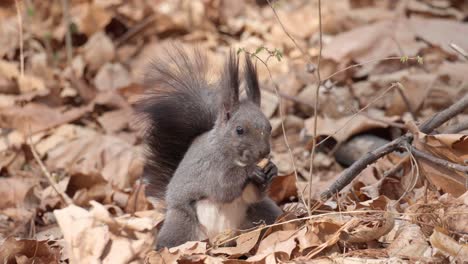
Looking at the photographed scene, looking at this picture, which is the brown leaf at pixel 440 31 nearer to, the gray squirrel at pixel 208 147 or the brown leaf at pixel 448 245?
the gray squirrel at pixel 208 147

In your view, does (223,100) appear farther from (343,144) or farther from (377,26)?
(377,26)

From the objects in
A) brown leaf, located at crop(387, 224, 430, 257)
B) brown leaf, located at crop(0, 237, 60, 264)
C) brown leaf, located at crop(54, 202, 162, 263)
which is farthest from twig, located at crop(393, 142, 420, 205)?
brown leaf, located at crop(0, 237, 60, 264)

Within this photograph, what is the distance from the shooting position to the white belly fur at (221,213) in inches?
127

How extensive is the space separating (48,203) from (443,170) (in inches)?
80.1

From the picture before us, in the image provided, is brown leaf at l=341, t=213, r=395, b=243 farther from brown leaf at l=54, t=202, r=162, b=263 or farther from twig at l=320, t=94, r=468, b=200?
brown leaf at l=54, t=202, r=162, b=263

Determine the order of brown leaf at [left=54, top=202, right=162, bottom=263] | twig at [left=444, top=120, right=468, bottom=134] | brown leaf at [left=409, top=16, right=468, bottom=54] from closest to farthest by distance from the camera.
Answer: brown leaf at [left=54, top=202, right=162, bottom=263] < twig at [left=444, top=120, right=468, bottom=134] < brown leaf at [left=409, top=16, right=468, bottom=54]

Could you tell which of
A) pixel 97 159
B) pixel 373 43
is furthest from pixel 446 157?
pixel 373 43

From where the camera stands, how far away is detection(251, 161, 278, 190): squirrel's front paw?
3141mm

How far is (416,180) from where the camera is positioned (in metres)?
3.29

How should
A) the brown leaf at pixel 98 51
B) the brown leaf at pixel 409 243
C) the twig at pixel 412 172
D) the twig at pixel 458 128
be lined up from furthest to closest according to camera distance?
the brown leaf at pixel 98 51, the twig at pixel 458 128, the twig at pixel 412 172, the brown leaf at pixel 409 243

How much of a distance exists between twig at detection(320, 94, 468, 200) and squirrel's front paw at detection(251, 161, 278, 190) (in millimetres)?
378

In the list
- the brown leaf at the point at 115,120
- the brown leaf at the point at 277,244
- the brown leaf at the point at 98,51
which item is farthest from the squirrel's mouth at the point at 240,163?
the brown leaf at the point at 98,51

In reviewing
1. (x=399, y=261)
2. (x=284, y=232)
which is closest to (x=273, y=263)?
(x=284, y=232)

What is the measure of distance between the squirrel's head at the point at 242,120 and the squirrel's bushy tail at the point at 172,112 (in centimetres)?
19
